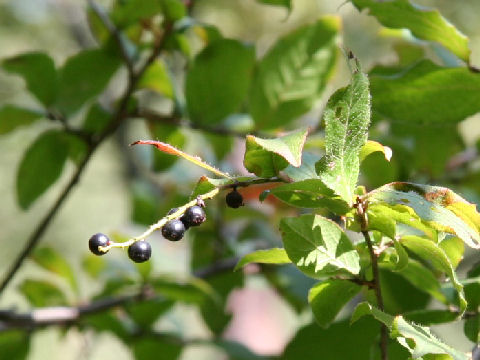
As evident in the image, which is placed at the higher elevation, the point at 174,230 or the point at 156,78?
the point at 174,230

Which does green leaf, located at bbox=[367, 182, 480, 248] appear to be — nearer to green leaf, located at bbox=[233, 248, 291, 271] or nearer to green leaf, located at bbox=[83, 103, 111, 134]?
green leaf, located at bbox=[233, 248, 291, 271]

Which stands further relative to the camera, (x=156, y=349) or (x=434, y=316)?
(x=156, y=349)

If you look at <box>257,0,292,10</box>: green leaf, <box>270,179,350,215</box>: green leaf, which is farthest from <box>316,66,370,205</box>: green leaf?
<box>257,0,292,10</box>: green leaf

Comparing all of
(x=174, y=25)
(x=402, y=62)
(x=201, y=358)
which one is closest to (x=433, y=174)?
(x=402, y=62)

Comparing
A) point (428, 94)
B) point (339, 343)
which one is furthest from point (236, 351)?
point (428, 94)

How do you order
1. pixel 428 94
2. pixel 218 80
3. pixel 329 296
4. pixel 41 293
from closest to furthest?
pixel 329 296 < pixel 428 94 < pixel 218 80 < pixel 41 293

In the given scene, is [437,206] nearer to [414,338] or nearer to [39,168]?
[414,338]
